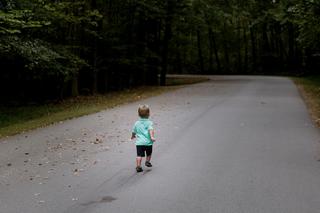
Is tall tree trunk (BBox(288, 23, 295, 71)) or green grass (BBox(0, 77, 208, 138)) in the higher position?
tall tree trunk (BBox(288, 23, 295, 71))

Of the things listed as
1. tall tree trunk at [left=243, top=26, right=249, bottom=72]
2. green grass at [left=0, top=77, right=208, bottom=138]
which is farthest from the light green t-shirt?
tall tree trunk at [left=243, top=26, right=249, bottom=72]

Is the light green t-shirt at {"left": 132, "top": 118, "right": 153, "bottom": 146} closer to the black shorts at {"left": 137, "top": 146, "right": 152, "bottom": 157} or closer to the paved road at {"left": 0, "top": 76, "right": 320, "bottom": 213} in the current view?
the black shorts at {"left": 137, "top": 146, "right": 152, "bottom": 157}

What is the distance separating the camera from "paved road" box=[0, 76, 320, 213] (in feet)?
21.7

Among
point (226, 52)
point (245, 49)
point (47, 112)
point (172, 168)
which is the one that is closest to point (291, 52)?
point (245, 49)

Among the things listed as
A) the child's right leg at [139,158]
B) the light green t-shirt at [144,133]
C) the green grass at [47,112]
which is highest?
the light green t-shirt at [144,133]

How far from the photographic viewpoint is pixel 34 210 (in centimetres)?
638

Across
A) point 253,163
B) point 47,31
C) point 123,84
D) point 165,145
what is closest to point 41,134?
point 165,145

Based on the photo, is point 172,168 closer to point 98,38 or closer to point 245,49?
point 98,38

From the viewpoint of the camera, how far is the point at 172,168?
28.5 ft

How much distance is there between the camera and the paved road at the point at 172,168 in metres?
6.61

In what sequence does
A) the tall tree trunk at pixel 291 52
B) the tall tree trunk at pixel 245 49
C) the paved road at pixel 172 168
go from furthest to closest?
the tall tree trunk at pixel 245 49
the tall tree trunk at pixel 291 52
the paved road at pixel 172 168

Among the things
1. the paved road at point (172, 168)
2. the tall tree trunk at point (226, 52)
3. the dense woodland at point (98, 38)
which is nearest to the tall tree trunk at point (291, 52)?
the dense woodland at point (98, 38)

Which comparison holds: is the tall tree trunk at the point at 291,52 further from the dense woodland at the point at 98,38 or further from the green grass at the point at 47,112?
the green grass at the point at 47,112

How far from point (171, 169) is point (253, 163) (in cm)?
165
